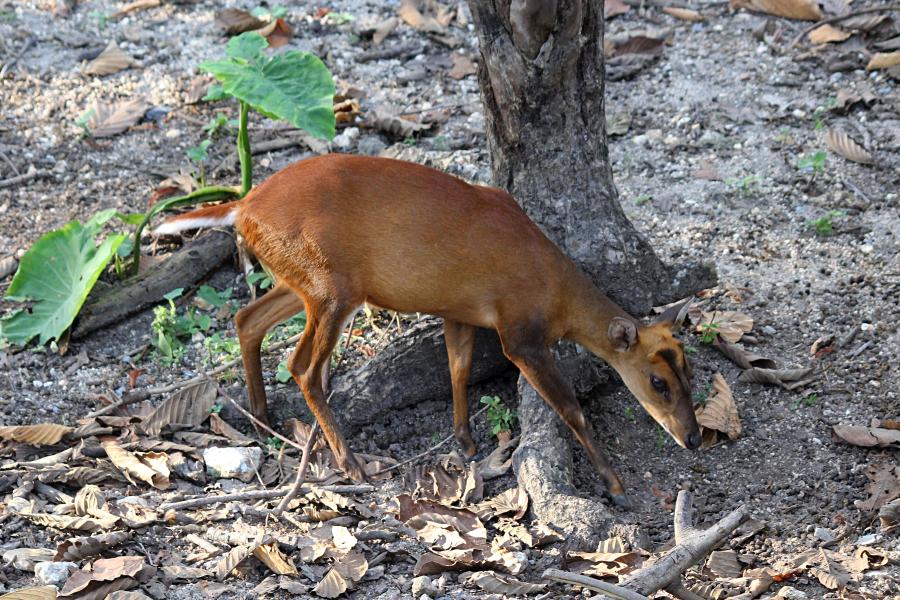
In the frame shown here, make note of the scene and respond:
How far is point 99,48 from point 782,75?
4.94 metres

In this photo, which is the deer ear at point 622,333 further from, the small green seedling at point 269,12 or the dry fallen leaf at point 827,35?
the small green seedling at point 269,12

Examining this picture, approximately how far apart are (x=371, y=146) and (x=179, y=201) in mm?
1495

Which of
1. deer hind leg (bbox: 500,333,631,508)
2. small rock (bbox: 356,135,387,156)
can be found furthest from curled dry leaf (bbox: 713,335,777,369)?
small rock (bbox: 356,135,387,156)

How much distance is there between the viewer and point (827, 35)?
8281 mm

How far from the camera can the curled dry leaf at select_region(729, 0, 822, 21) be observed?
27.7 ft

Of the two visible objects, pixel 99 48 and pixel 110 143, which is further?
pixel 99 48

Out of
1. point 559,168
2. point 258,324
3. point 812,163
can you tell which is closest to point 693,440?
point 559,168

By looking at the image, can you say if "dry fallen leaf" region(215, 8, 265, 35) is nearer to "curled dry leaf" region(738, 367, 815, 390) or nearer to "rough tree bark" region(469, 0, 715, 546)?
"rough tree bark" region(469, 0, 715, 546)

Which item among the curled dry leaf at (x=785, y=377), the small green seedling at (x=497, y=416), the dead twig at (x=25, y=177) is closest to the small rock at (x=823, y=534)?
the curled dry leaf at (x=785, y=377)

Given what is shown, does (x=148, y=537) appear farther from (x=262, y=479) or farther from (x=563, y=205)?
(x=563, y=205)

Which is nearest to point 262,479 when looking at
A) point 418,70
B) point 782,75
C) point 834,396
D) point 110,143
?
point 834,396

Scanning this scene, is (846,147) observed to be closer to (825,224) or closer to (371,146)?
(825,224)

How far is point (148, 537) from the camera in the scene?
14.5ft

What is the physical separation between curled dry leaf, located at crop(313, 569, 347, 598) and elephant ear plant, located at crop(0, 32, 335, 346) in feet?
7.86
